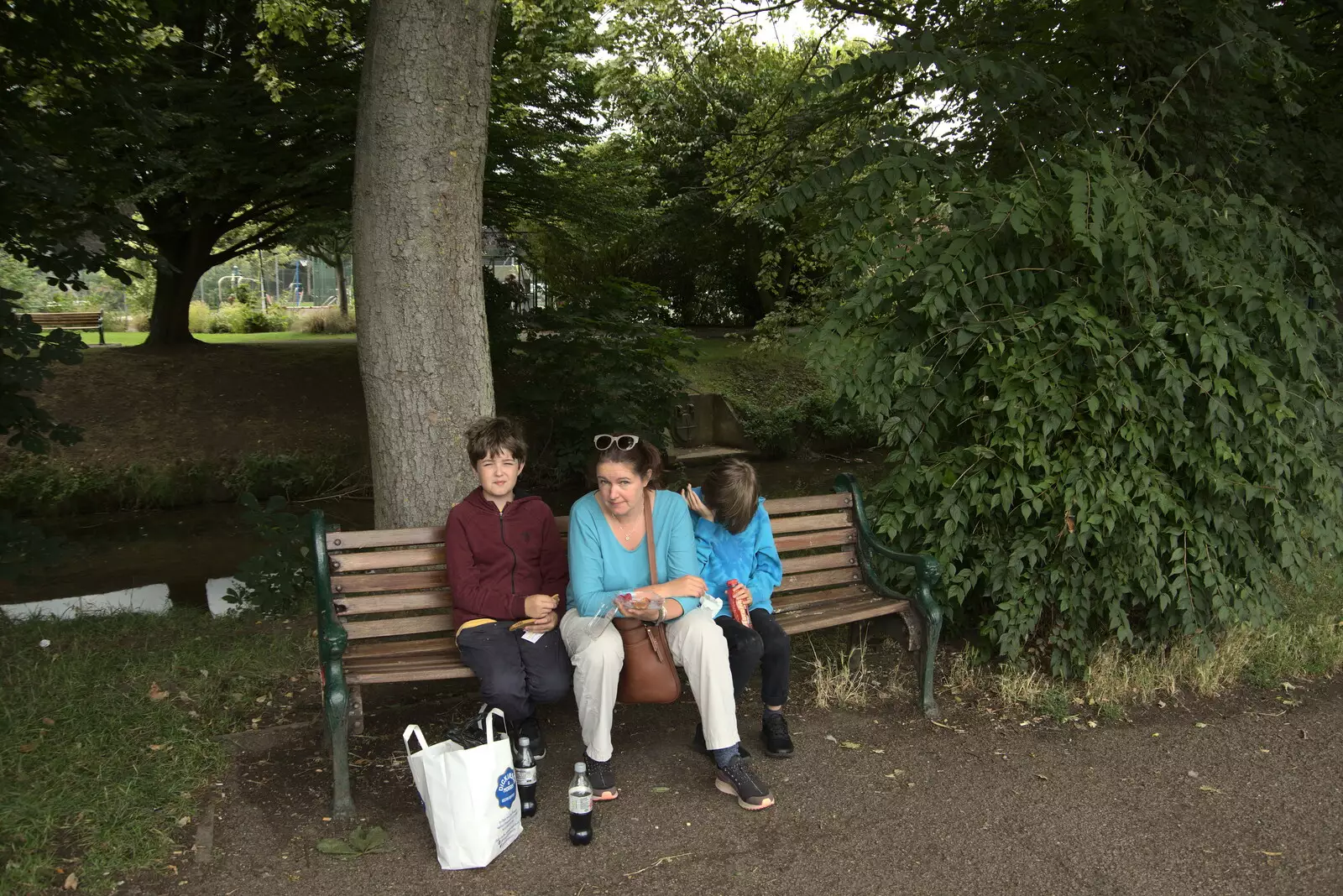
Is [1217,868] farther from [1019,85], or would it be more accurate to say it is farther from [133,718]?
[133,718]

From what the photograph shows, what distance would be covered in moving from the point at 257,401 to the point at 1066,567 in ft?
44.2

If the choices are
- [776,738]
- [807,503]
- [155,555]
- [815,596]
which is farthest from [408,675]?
[155,555]

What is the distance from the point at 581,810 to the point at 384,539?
1.43m

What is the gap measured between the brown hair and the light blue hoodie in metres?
0.06

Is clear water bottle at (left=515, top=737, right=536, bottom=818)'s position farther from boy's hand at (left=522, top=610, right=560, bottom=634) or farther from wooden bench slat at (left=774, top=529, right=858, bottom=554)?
wooden bench slat at (left=774, top=529, right=858, bottom=554)

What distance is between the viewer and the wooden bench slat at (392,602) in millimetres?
4367

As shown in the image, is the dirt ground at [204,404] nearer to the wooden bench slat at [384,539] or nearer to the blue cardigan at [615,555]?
the wooden bench slat at [384,539]

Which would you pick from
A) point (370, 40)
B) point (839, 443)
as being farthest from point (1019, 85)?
point (839, 443)

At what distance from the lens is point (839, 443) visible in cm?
1723

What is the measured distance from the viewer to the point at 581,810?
12.0 ft

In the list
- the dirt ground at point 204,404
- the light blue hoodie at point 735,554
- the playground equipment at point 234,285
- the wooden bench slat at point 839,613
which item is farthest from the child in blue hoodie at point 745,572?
the playground equipment at point 234,285

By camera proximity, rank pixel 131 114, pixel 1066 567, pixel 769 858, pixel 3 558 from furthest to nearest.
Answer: pixel 131 114 < pixel 3 558 < pixel 1066 567 < pixel 769 858

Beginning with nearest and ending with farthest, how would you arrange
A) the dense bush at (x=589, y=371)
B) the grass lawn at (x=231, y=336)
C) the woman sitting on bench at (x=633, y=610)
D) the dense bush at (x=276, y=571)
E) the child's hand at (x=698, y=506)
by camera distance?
the woman sitting on bench at (x=633, y=610)
the child's hand at (x=698, y=506)
the dense bush at (x=276, y=571)
the dense bush at (x=589, y=371)
the grass lawn at (x=231, y=336)

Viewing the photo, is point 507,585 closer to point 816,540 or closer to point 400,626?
point 400,626
